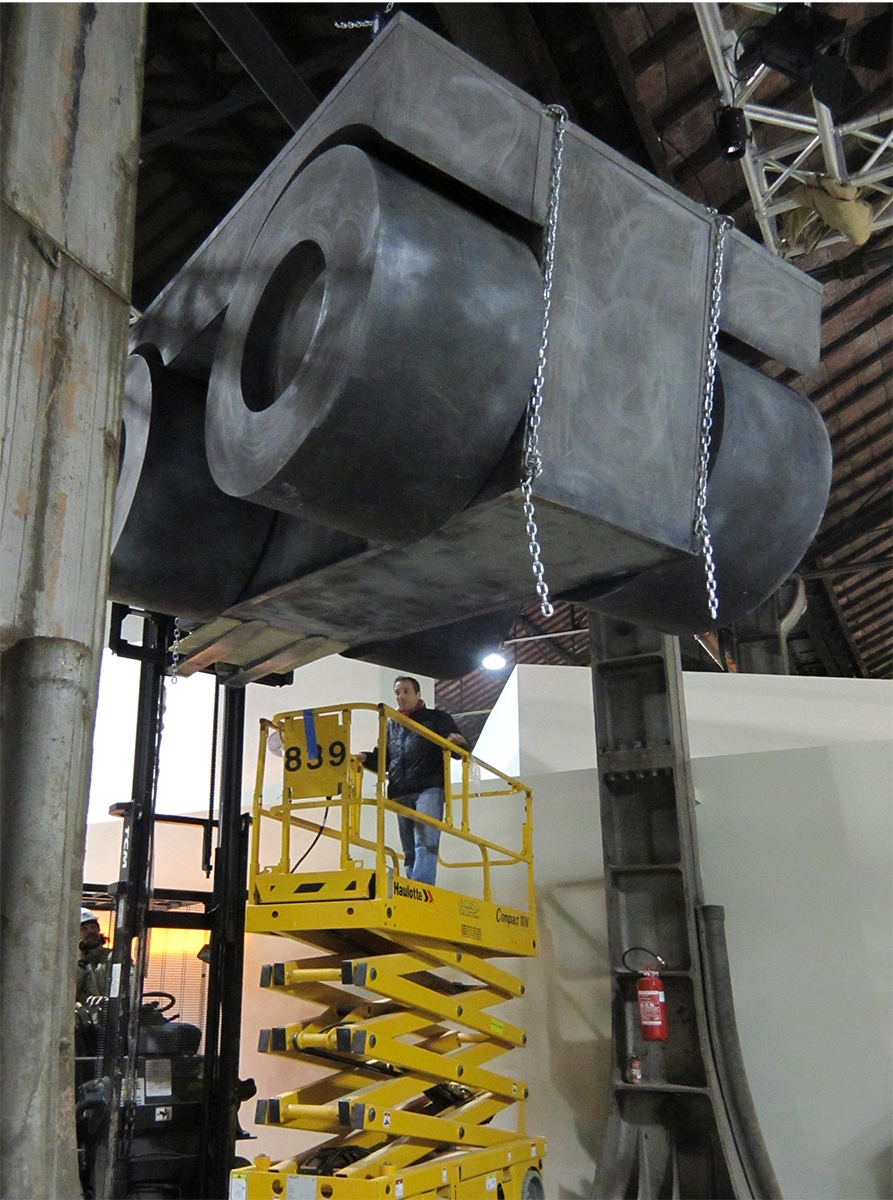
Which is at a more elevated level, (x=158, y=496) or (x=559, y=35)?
(x=559, y=35)

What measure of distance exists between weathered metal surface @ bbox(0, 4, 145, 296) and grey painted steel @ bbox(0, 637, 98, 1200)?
0.86 metres

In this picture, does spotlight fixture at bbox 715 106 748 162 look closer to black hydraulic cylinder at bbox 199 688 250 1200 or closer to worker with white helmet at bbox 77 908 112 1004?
black hydraulic cylinder at bbox 199 688 250 1200

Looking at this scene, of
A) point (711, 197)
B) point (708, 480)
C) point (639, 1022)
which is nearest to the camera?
point (708, 480)

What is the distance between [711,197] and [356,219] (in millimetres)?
7924

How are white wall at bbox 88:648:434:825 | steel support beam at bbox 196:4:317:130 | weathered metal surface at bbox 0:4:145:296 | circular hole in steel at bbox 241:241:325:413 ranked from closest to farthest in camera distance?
weathered metal surface at bbox 0:4:145:296 < circular hole in steel at bbox 241:241:325:413 < steel support beam at bbox 196:4:317:130 < white wall at bbox 88:648:434:825

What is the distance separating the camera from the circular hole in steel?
232cm

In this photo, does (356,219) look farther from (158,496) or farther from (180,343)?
(158,496)

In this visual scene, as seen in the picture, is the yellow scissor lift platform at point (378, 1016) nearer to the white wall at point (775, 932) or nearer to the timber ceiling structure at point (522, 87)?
the white wall at point (775, 932)

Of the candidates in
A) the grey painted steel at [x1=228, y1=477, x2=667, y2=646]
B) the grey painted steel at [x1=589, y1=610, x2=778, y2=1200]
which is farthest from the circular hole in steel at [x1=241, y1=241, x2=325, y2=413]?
the grey painted steel at [x1=589, y1=610, x2=778, y2=1200]

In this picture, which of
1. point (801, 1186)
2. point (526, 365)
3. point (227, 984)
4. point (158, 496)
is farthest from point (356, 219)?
point (801, 1186)

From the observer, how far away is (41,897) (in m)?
1.90

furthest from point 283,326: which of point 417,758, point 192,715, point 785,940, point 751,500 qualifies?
point 192,715

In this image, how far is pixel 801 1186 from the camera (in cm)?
766

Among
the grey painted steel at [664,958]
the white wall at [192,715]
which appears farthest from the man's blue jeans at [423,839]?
the white wall at [192,715]
